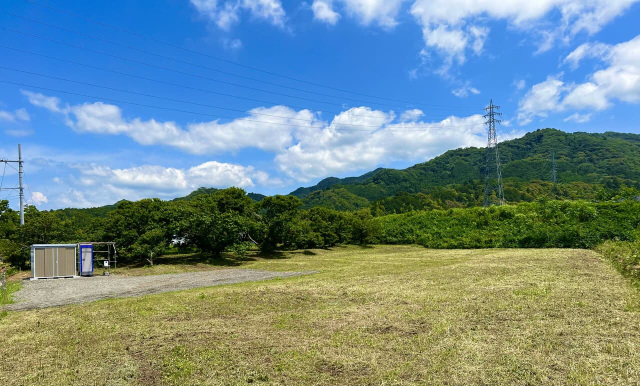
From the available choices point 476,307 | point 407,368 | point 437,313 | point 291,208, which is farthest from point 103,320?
point 291,208

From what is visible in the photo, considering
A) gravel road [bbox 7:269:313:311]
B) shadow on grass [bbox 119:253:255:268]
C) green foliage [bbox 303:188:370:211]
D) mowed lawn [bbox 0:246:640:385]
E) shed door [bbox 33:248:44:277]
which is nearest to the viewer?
mowed lawn [bbox 0:246:640:385]

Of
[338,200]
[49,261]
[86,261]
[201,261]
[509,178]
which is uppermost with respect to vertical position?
[509,178]

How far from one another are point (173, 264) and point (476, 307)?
19.9 metres

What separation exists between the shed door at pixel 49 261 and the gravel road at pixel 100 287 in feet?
2.13

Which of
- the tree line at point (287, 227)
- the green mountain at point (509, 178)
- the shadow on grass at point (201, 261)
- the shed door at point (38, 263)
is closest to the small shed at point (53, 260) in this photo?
the shed door at point (38, 263)

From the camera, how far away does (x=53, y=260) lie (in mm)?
18672

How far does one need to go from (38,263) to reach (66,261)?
3.94 feet

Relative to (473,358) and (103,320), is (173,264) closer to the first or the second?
(103,320)

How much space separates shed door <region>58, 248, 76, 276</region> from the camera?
1891cm

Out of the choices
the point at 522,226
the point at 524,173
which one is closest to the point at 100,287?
the point at 522,226

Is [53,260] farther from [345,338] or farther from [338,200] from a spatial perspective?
[338,200]

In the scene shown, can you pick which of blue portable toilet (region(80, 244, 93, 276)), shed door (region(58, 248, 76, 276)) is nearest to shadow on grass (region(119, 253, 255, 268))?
blue portable toilet (region(80, 244, 93, 276))

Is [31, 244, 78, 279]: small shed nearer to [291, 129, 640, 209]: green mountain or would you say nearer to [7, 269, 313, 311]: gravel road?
[7, 269, 313, 311]: gravel road

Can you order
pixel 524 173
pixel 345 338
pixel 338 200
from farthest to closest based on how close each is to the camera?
1. pixel 524 173
2. pixel 338 200
3. pixel 345 338
